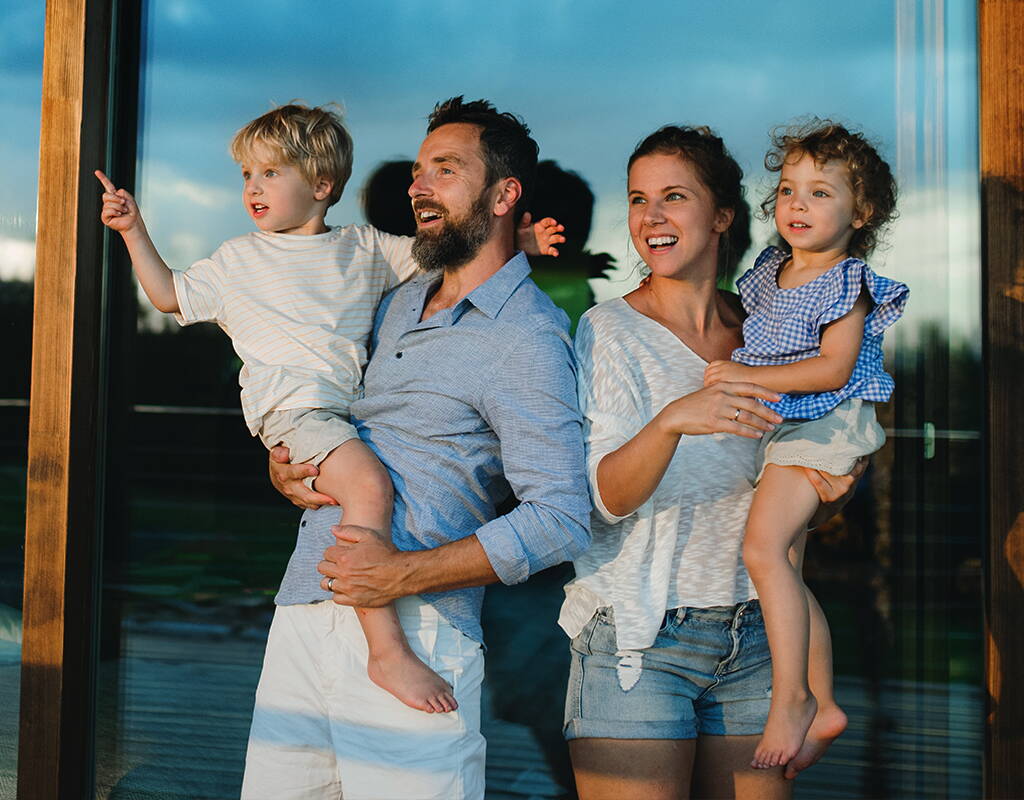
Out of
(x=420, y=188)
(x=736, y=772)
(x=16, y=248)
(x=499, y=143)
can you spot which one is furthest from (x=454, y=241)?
(x=16, y=248)

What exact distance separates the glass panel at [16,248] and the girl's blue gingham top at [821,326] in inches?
76.3

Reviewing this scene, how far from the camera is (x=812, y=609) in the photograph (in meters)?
2.18

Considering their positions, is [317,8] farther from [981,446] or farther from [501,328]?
[981,446]

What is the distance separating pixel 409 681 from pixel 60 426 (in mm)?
1149

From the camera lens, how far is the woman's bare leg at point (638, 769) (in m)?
2.03

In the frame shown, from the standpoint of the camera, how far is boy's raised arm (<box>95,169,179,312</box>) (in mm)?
2330

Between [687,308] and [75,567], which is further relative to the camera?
[75,567]

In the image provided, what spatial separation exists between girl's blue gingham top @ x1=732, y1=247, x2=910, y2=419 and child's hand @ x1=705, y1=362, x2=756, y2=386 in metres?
0.08

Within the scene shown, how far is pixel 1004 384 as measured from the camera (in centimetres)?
226

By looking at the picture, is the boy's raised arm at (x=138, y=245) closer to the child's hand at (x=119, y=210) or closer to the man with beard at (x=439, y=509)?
the child's hand at (x=119, y=210)

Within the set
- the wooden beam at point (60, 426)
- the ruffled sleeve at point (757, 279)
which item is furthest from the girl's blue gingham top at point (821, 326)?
the wooden beam at point (60, 426)

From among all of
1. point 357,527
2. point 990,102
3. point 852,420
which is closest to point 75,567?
point 357,527

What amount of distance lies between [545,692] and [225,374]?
126cm

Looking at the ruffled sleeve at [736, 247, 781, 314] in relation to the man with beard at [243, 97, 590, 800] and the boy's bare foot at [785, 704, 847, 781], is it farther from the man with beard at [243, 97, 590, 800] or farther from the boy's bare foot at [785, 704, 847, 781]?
the boy's bare foot at [785, 704, 847, 781]
